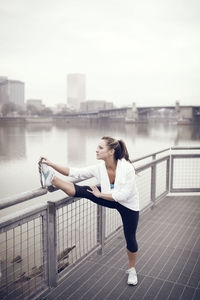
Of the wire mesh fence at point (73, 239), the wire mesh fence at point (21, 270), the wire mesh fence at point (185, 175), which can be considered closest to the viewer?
the wire mesh fence at point (21, 270)

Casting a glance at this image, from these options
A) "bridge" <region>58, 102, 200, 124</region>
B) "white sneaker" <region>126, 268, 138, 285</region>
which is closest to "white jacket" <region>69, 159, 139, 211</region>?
"white sneaker" <region>126, 268, 138, 285</region>

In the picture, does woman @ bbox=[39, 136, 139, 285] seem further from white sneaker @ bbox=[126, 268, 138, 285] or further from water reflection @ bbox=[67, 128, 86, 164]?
water reflection @ bbox=[67, 128, 86, 164]

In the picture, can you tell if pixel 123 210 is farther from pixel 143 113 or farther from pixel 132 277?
pixel 143 113

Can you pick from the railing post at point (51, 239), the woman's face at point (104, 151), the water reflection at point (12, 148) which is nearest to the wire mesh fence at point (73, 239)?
the railing post at point (51, 239)

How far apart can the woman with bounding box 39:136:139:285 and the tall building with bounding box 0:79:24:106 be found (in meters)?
140

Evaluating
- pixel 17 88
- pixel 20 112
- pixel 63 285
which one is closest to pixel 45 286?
pixel 63 285

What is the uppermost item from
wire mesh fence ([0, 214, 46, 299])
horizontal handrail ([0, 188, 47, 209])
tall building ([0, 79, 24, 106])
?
tall building ([0, 79, 24, 106])

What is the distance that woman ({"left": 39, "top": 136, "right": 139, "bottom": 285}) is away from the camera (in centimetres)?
263

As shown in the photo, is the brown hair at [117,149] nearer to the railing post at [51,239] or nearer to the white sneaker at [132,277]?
the railing post at [51,239]

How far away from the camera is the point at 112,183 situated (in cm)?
279

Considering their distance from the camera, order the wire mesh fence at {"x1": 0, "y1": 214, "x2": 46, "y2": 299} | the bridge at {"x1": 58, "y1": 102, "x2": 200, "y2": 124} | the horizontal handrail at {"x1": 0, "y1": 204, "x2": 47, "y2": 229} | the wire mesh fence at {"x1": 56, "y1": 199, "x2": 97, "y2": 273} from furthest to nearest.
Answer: the bridge at {"x1": 58, "y1": 102, "x2": 200, "y2": 124} < the wire mesh fence at {"x1": 56, "y1": 199, "x2": 97, "y2": 273} < the wire mesh fence at {"x1": 0, "y1": 214, "x2": 46, "y2": 299} < the horizontal handrail at {"x1": 0, "y1": 204, "x2": 47, "y2": 229}

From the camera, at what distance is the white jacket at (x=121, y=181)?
2623 mm

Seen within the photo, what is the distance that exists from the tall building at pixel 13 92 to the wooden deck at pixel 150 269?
13881 centimetres

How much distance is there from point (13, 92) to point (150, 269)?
15563 cm
